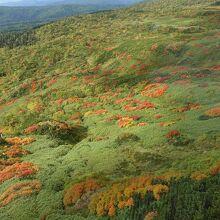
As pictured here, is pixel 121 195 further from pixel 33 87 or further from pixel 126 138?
pixel 33 87

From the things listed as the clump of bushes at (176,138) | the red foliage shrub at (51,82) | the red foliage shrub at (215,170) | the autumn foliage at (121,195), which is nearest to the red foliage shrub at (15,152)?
the clump of bushes at (176,138)

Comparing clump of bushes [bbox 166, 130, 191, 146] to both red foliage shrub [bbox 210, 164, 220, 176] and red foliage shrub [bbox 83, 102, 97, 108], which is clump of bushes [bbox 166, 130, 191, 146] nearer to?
red foliage shrub [bbox 210, 164, 220, 176]

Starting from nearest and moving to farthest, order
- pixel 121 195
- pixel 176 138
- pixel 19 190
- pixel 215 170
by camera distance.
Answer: pixel 121 195
pixel 215 170
pixel 19 190
pixel 176 138

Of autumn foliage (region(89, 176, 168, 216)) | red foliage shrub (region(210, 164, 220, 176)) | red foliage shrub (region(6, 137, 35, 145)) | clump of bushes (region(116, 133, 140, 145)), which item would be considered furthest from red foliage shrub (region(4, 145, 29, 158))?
red foliage shrub (region(210, 164, 220, 176))

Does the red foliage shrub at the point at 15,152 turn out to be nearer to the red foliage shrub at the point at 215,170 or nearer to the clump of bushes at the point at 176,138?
the clump of bushes at the point at 176,138

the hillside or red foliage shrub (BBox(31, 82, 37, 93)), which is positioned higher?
the hillside

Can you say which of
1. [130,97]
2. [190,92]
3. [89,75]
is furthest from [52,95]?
[190,92]

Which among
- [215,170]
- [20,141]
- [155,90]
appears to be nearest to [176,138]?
[215,170]

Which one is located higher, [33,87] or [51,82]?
[51,82]

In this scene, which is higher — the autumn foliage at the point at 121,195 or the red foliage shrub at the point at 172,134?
the autumn foliage at the point at 121,195

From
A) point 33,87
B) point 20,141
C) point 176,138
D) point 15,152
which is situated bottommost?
point 33,87
